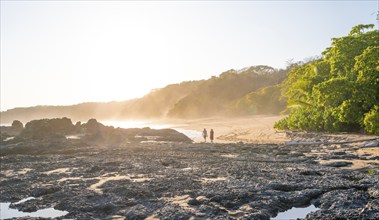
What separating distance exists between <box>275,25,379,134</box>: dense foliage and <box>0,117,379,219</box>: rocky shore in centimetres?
801

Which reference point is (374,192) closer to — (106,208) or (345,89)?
(106,208)

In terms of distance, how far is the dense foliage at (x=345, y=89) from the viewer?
2298 cm

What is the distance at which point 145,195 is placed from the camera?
959 centimetres

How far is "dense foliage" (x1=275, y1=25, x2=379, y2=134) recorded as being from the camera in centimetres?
2298

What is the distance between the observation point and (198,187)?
10.2 m

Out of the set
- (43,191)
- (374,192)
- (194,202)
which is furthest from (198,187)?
(43,191)

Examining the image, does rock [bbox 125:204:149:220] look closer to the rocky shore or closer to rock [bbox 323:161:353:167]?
the rocky shore

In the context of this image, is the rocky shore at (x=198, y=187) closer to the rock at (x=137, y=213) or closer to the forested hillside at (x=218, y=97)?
the rock at (x=137, y=213)

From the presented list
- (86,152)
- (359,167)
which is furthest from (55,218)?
(86,152)

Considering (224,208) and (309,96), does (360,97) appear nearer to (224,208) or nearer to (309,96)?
(309,96)

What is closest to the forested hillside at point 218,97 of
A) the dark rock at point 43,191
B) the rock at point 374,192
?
the rock at point 374,192

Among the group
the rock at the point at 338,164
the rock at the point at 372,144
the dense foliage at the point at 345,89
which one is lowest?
the rock at the point at 338,164

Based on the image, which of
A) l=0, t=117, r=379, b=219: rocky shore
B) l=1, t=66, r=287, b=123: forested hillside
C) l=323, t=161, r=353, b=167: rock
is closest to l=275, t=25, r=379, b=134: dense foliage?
A: l=0, t=117, r=379, b=219: rocky shore

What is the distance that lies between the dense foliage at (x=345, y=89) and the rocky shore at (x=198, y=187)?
801 centimetres
